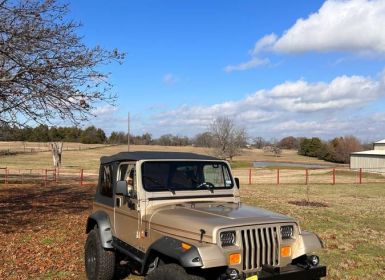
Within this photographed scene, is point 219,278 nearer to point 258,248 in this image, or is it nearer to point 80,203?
point 258,248

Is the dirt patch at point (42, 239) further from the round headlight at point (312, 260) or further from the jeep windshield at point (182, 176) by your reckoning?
the round headlight at point (312, 260)

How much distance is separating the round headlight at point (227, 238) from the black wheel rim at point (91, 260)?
2.94 metres

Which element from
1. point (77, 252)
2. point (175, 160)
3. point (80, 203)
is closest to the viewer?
point (175, 160)

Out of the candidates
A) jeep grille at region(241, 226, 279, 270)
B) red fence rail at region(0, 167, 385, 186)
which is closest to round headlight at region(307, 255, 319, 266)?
jeep grille at region(241, 226, 279, 270)

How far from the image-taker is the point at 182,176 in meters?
6.02

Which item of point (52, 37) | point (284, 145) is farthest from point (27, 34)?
point (284, 145)

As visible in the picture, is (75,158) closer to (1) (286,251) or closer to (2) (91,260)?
(2) (91,260)

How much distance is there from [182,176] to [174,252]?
145 centimetres

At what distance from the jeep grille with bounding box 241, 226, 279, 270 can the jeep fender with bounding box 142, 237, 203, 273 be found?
0.52 meters

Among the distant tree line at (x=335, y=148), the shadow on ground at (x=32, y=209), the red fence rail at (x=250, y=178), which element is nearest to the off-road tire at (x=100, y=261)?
the shadow on ground at (x=32, y=209)

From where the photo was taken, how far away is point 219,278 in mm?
4469

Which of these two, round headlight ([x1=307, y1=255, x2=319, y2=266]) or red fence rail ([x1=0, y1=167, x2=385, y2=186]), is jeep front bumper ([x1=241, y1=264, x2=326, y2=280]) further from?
red fence rail ([x1=0, y1=167, x2=385, y2=186])

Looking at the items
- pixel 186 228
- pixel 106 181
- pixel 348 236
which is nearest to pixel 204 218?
pixel 186 228

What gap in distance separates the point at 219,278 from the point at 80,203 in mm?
13442
